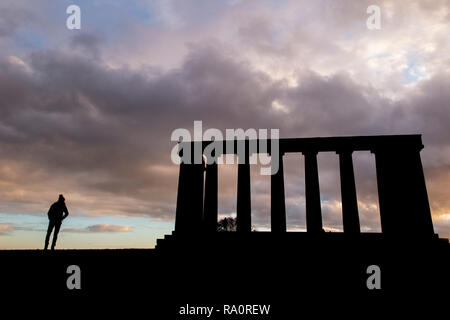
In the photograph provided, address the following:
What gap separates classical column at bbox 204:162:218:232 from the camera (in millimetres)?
40562

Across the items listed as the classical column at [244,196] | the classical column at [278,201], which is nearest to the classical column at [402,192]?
the classical column at [278,201]

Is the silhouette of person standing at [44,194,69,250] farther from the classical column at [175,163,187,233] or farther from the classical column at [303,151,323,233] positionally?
the classical column at [303,151,323,233]

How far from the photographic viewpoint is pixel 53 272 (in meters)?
19.4

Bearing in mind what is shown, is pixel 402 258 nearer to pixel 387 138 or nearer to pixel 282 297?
pixel 282 297

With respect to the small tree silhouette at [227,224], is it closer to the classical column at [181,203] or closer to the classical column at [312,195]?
the classical column at [181,203]

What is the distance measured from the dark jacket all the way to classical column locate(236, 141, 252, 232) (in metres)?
A: 20.2

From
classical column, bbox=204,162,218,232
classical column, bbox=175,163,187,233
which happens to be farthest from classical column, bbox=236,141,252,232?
classical column, bbox=175,163,187,233

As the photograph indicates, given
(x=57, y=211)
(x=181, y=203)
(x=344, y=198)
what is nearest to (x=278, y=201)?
(x=344, y=198)

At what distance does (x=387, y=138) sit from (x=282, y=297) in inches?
1091

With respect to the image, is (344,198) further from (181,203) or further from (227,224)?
(227,224)

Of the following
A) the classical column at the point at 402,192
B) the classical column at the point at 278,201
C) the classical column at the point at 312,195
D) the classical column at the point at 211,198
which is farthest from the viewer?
the classical column at the point at 211,198

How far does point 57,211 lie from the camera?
88.9 feet

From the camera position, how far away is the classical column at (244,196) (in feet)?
125
